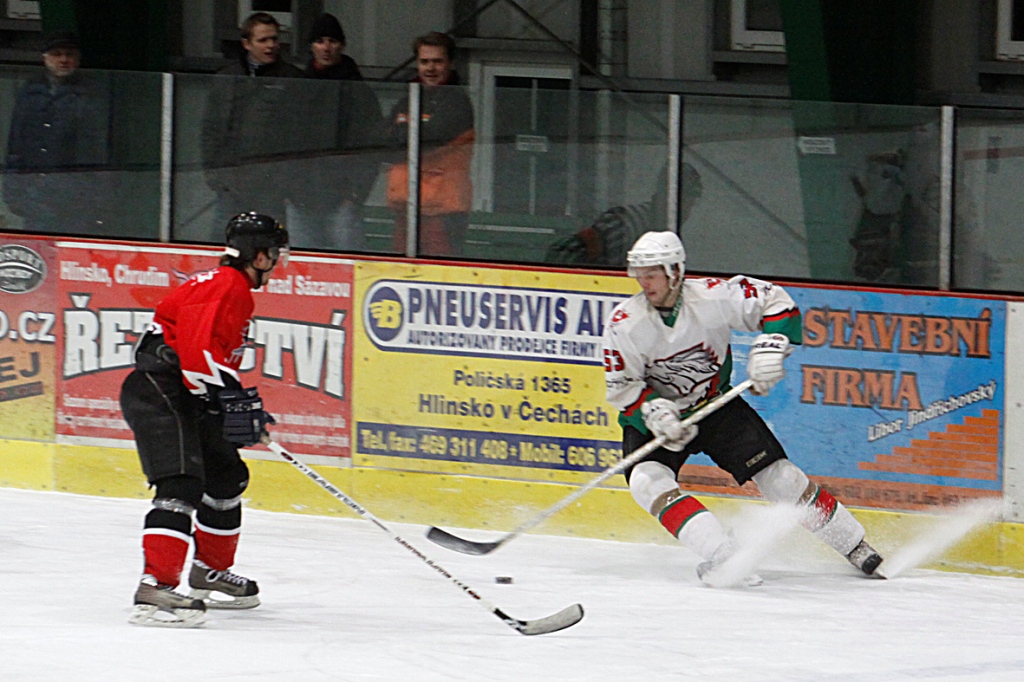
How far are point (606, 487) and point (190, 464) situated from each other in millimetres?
2019

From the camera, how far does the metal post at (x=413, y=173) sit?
6.78 meters

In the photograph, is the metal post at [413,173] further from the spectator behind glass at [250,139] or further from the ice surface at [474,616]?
the ice surface at [474,616]

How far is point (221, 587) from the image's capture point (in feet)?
17.3

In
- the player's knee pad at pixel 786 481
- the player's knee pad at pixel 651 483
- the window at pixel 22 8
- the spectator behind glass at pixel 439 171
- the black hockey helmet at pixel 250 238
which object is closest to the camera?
the black hockey helmet at pixel 250 238

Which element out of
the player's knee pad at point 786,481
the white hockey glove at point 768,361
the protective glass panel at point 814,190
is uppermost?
the protective glass panel at point 814,190

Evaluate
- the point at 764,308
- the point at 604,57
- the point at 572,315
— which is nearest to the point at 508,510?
the point at 572,315

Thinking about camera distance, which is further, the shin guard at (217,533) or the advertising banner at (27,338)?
the advertising banner at (27,338)

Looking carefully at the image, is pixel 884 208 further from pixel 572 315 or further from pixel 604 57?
pixel 604 57

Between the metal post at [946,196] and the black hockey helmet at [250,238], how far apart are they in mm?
2456

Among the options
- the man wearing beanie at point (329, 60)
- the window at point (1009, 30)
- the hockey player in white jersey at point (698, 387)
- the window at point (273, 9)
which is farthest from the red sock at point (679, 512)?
the window at point (273, 9)

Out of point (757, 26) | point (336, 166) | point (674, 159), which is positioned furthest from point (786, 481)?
point (757, 26)

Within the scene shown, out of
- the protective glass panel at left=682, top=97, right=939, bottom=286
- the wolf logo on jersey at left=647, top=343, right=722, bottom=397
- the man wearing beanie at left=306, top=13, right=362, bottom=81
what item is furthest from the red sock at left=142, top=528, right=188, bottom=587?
the man wearing beanie at left=306, top=13, right=362, bottom=81

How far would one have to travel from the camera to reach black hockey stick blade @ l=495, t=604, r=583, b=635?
16.2 feet

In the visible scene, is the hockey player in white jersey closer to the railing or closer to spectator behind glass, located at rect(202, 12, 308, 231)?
the railing
